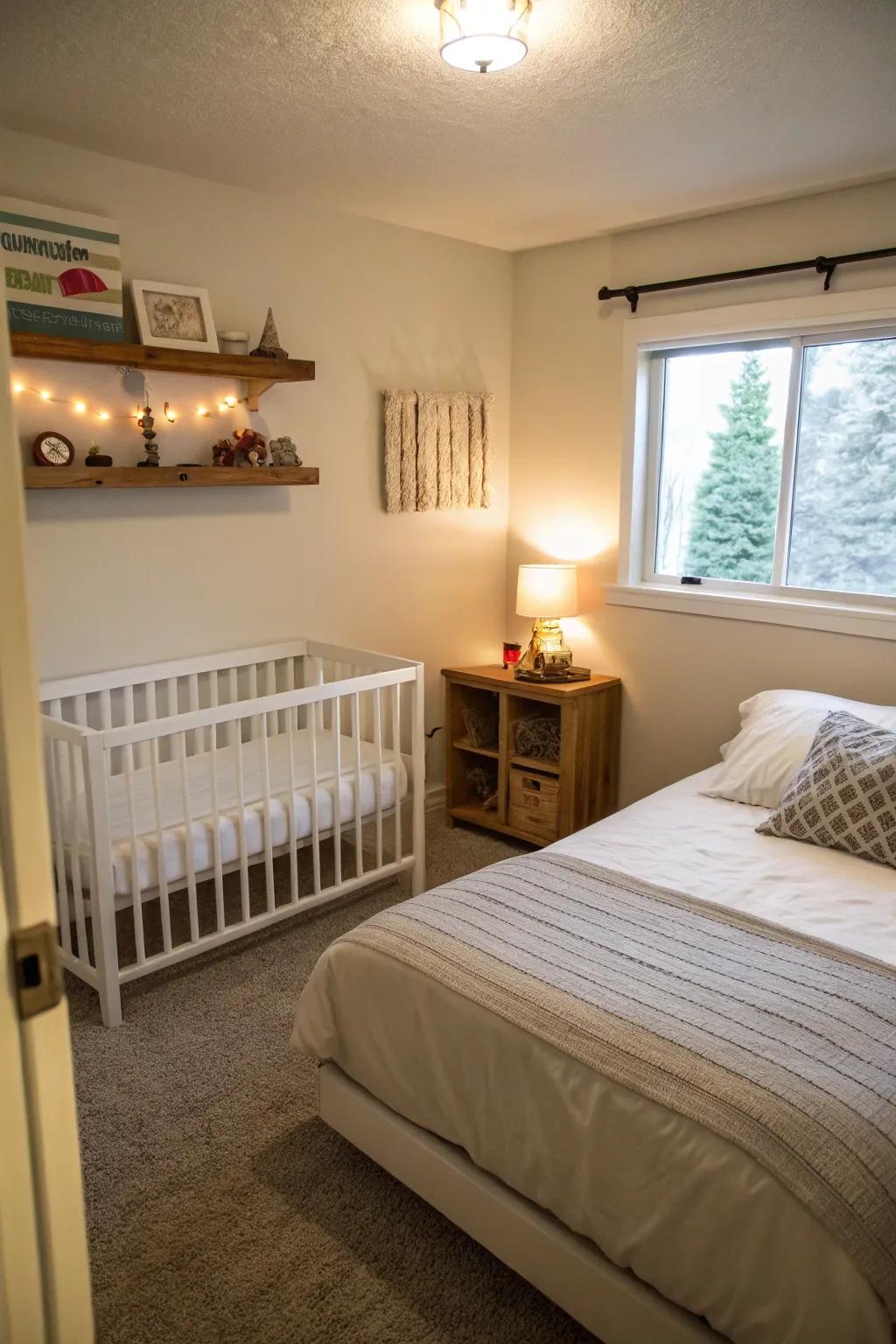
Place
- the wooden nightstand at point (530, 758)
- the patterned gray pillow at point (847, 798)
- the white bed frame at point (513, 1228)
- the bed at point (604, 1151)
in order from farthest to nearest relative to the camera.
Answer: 1. the wooden nightstand at point (530, 758)
2. the patterned gray pillow at point (847, 798)
3. the white bed frame at point (513, 1228)
4. the bed at point (604, 1151)

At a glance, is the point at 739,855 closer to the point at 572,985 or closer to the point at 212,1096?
the point at 572,985

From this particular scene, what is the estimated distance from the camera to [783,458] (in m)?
3.40

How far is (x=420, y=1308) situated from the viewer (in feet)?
5.70

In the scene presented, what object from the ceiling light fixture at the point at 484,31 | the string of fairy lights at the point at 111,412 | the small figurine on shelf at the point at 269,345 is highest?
the ceiling light fixture at the point at 484,31

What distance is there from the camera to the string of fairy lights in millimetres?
2770

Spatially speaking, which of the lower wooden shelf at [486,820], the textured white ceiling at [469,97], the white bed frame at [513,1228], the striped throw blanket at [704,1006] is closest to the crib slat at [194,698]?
the lower wooden shelf at [486,820]

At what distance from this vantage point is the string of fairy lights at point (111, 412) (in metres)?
2.77

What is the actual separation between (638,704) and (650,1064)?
2.41 metres

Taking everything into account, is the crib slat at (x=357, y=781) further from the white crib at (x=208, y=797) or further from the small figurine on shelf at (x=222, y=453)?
the small figurine on shelf at (x=222, y=453)

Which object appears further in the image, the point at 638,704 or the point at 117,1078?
the point at 638,704

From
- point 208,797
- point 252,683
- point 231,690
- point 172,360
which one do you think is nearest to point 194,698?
point 231,690

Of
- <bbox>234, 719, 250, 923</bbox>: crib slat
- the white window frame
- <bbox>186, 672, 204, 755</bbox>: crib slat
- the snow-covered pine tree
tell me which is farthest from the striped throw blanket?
the snow-covered pine tree

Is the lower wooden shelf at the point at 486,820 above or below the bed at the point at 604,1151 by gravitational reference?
below

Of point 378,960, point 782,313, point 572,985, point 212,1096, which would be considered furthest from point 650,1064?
point 782,313
